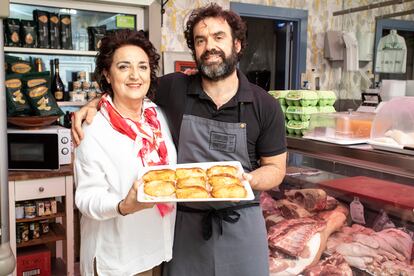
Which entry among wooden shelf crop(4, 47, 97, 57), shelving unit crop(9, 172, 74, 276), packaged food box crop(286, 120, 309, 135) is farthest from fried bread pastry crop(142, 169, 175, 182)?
wooden shelf crop(4, 47, 97, 57)

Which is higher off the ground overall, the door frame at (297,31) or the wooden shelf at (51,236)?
the door frame at (297,31)

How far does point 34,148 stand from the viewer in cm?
297

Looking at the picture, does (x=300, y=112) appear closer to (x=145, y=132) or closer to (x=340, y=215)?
(x=340, y=215)

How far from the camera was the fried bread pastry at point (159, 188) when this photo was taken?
1.32 metres

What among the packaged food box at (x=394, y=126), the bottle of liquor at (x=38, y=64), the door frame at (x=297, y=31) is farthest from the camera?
the door frame at (x=297, y=31)

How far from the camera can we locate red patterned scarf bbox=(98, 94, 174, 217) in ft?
5.09

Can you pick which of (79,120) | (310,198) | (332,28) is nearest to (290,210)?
(310,198)

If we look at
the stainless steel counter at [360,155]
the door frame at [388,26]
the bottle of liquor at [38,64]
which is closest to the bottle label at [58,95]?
the bottle of liquor at [38,64]

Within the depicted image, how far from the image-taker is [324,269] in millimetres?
2025

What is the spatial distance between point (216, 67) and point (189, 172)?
450mm

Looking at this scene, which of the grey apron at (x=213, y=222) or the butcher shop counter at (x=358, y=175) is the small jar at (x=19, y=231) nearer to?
the grey apron at (x=213, y=222)

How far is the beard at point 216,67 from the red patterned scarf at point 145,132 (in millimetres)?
279

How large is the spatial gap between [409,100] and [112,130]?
125 cm

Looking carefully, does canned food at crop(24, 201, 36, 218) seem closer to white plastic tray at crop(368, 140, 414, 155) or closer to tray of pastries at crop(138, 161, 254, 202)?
tray of pastries at crop(138, 161, 254, 202)
